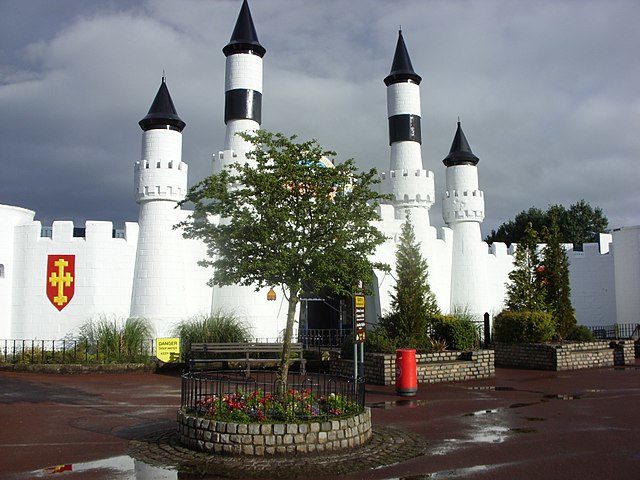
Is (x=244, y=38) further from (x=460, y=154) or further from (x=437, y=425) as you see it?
(x=437, y=425)

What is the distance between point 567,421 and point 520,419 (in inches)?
32.0

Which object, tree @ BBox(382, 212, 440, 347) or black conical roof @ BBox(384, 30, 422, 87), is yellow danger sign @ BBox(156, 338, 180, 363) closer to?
tree @ BBox(382, 212, 440, 347)

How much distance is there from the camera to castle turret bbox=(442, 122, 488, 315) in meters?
27.8

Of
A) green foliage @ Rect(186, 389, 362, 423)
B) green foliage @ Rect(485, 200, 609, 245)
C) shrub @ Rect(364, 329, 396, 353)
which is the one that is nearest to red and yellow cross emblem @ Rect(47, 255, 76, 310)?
shrub @ Rect(364, 329, 396, 353)

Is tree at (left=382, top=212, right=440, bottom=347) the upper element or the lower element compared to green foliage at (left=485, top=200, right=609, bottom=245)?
lower

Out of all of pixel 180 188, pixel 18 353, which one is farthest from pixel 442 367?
pixel 18 353

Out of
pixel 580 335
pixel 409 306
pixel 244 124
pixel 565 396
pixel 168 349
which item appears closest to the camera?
pixel 565 396

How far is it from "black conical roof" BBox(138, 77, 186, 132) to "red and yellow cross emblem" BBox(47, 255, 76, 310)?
5.69 metres

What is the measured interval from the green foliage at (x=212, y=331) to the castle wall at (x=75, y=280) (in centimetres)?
269

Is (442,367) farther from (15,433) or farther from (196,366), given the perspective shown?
(15,433)

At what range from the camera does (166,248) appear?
22.6m

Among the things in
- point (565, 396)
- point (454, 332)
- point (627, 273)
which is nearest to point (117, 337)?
point (454, 332)

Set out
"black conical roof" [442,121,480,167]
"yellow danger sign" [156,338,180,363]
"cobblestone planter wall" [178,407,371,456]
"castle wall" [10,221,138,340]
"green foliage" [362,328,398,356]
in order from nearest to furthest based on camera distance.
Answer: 1. "cobblestone planter wall" [178,407,371,456]
2. "green foliage" [362,328,398,356]
3. "yellow danger sign" [156,338,180,363]
4. "castle wall" [10,221,138,340]
5. "black conical roof" [442,121,480,167]

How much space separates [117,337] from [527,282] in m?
15.0
